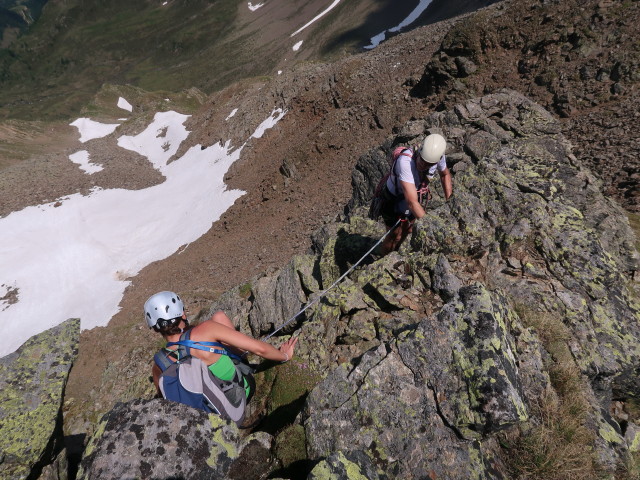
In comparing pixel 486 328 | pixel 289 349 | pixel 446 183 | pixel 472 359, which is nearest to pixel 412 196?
pixel 446 183

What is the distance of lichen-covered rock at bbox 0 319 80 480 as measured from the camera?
5.80 metres

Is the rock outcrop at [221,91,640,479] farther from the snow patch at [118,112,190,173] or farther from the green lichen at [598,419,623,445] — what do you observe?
the snow patch at [118,112,190,173]

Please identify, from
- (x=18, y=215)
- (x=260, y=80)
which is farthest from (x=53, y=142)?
(x=260, y=80)

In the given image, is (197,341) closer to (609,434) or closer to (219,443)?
(219,443)

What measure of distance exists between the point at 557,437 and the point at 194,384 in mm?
4806

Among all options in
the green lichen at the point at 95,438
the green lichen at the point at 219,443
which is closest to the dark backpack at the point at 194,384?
the green lichen at the point at 219,443

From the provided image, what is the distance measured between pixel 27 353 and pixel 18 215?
4624cm

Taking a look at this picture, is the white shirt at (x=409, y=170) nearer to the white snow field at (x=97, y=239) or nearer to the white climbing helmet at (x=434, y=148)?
the white climbing helmet at (x=434, y=148)

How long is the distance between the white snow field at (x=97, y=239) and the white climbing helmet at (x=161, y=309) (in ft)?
85.0

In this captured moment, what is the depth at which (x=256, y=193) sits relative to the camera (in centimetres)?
3478

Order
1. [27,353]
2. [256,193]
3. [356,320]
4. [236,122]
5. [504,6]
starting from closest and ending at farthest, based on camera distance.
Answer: [27,353] < [356,320] < [504,6] < [256,193] < [236,122]

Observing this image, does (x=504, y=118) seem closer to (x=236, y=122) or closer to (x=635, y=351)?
(x=635, y=351)

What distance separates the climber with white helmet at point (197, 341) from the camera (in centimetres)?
496

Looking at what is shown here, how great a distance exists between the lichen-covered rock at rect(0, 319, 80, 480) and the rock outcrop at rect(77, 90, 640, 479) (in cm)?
319
